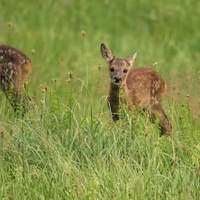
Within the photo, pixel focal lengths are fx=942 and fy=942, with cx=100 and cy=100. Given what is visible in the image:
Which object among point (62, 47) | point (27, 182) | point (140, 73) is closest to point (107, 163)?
point (27, 182)

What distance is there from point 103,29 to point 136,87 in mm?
6729

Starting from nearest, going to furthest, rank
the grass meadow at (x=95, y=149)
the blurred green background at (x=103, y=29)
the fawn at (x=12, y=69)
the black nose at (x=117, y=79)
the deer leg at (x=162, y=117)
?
the grass meadow at (x=95, y=149) < the deer leg at (x=162, y=117) < the black nose at (x=117, y=79) < the fawn at (x=12, y=69) < the blurred green background at (x=103, y=29)

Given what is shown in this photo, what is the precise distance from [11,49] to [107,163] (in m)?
3.53

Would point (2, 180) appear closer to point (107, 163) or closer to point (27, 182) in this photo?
point (27, 182)

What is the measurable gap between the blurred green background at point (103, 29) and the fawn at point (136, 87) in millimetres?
4186

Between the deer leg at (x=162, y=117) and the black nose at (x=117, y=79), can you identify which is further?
the black nose at (x=117, y=79)

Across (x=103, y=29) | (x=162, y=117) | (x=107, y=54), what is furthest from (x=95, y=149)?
(x=103, y=29)

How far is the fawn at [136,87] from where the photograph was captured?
9.98 meters

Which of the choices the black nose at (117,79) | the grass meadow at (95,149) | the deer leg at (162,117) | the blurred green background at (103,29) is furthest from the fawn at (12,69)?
the blurred green background at (103,29)

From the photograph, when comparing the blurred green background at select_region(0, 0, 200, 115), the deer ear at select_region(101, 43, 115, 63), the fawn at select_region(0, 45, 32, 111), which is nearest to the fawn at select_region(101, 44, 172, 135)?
the deer ear at select_region(101, 43, 115, 63)

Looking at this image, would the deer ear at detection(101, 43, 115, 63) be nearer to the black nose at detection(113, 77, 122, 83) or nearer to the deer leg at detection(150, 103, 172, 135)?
the black nose at detection(113, 77, 122, 83)

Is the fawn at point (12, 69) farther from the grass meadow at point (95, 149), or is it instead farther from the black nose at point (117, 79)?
the black nose at point (117, 79)

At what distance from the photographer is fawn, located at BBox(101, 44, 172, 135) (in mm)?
9977

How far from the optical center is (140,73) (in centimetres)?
1050
